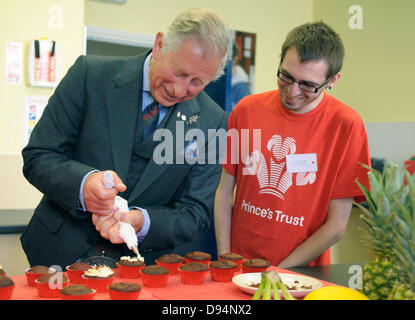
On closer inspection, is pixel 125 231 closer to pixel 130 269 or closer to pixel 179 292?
pixel 130 269

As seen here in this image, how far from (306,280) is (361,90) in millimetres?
3955

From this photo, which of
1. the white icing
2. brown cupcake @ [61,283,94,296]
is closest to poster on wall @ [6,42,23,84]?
the white icing

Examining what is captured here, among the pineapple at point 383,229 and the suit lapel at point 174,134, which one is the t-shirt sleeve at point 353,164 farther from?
the pineapple at point 383,229

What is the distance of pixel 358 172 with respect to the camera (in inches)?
73.2

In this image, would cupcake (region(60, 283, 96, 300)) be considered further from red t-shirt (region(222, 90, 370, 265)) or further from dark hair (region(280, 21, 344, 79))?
dark hair (region(280, 21, 344, 79))

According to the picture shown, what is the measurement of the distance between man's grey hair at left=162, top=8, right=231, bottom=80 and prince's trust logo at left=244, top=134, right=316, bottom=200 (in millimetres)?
617

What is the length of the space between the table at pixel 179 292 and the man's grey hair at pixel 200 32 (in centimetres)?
66

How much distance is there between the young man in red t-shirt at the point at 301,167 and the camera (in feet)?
6.04

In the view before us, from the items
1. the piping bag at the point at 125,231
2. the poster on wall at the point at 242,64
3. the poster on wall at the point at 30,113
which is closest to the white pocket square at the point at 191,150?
the piping bag at the point at 125,231

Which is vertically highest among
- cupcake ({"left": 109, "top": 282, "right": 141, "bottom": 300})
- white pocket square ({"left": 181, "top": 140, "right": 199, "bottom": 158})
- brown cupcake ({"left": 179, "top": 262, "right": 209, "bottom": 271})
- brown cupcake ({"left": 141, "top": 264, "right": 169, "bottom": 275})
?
white pocket square ({"left": 181, "top": 140, "right": 199, "bottom": 158})

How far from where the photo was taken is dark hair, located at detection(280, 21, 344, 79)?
1.83 metres

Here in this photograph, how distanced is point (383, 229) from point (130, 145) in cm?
88

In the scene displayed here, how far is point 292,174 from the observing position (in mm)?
1917

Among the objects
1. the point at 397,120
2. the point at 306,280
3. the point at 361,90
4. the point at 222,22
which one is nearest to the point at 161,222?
the point at 306,280
